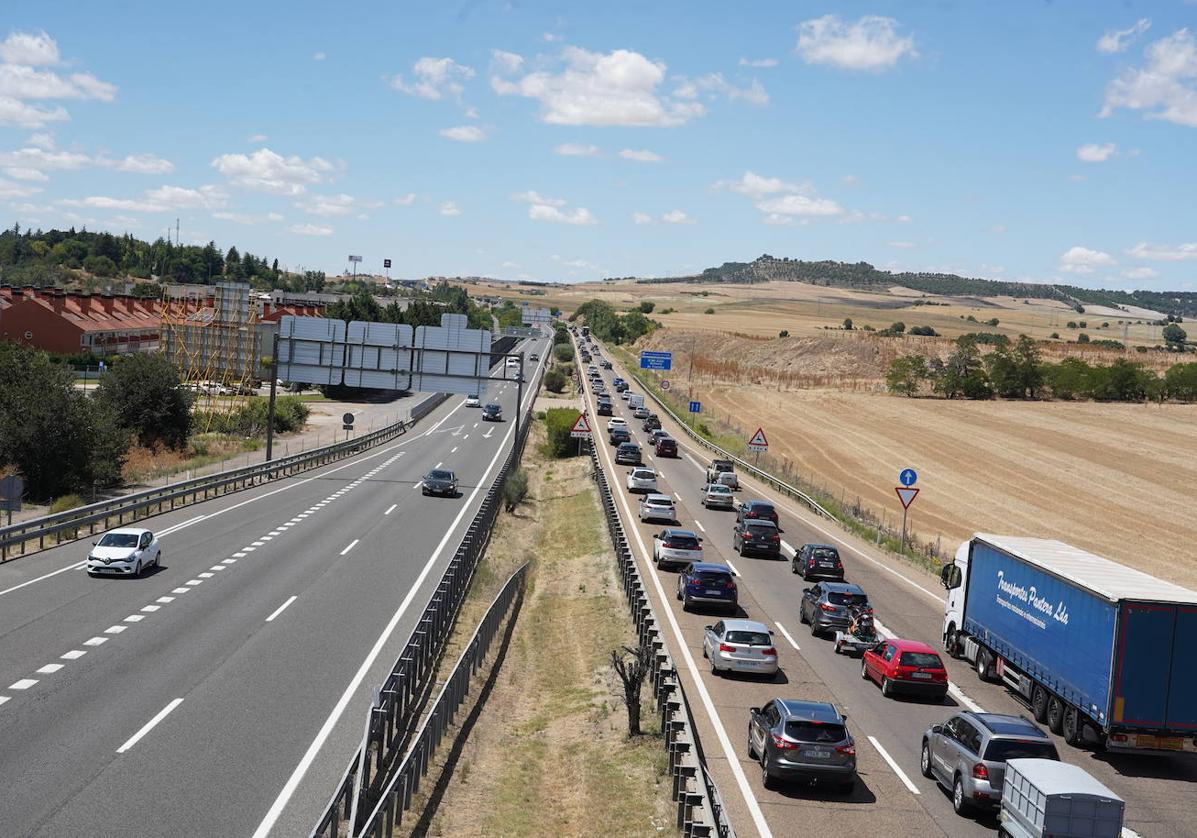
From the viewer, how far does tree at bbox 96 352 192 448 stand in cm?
6506

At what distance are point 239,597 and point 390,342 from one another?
32.3 m

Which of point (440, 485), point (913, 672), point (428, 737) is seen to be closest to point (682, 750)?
point (428, 737)

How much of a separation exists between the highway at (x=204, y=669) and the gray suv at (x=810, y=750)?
6.38m

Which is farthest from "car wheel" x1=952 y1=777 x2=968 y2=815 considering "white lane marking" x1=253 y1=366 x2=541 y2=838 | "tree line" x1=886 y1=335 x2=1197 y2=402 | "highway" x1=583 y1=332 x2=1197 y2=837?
"tree line" x1=886 y1=335 x2=1197 y2=402

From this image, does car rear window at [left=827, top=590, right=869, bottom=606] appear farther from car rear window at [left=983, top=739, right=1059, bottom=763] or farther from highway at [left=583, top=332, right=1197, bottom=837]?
car rear window at [left=983, top=739, right=1059, bottom=763]

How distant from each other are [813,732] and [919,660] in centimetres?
677

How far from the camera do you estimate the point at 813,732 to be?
17594 millimetres

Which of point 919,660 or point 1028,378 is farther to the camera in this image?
point 1028,378

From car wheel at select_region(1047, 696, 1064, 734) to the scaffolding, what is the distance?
207 ft

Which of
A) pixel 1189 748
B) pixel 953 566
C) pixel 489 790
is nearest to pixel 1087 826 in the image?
pixel 1189 748

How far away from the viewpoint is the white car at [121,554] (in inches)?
1141

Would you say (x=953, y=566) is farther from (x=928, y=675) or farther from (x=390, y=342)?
(x=390, y=342)

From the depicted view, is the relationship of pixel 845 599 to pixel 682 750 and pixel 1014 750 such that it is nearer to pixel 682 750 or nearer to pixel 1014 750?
pixel 1014 750

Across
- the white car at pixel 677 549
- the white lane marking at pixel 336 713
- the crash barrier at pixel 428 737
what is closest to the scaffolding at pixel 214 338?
the white lane marking at pixel 336 713
